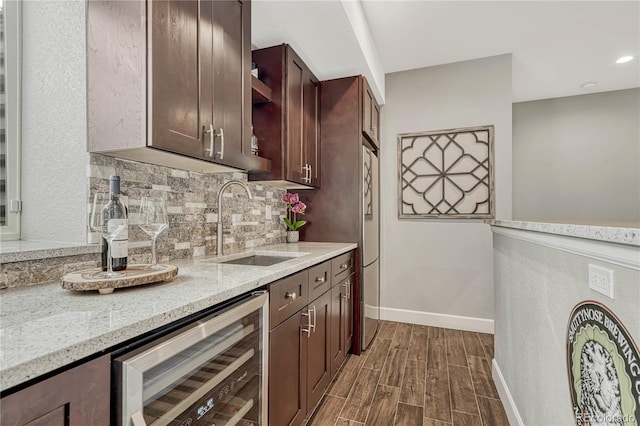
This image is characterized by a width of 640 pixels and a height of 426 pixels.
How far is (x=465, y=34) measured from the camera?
279 centimetres

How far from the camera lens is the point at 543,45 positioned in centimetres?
294

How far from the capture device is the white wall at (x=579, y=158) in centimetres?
388

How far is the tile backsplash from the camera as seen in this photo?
113cm

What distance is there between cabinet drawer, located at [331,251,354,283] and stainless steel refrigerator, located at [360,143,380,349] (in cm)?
17

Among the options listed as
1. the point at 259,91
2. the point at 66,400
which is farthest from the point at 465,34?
the point at 66,400

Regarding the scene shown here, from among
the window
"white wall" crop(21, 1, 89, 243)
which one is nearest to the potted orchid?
"white wall" crop(21, 1, 89, 243)

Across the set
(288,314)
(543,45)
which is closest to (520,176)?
(543,45)

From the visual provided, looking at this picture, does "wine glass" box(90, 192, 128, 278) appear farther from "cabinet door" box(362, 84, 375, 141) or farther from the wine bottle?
"cabinet door" box(362, 84, 375, 141)

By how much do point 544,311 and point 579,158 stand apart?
3.93 meters

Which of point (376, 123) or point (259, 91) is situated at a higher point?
point (376, 123)

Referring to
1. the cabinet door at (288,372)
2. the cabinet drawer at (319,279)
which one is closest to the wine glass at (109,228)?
the cabinet door at (288,372)

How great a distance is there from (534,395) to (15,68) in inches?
108

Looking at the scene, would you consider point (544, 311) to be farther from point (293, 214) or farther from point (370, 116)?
point (370, 116)

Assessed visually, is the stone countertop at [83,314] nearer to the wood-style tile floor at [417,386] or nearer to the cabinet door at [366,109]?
the wood-style tile floor at [417,386]
